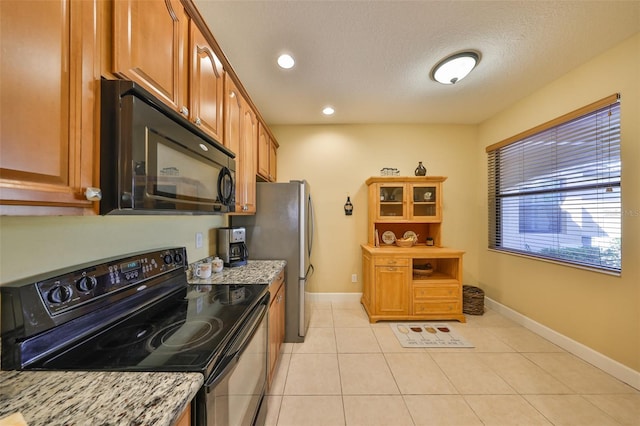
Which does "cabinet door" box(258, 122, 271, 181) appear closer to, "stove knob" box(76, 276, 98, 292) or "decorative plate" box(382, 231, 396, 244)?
"stove knob" box(76, 276, 98, 292)

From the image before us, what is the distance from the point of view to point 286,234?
2.28 meters

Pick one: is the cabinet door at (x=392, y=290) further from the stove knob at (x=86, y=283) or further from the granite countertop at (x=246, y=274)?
the stove knob at (x=86, y=283)

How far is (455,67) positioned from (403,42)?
597 mm

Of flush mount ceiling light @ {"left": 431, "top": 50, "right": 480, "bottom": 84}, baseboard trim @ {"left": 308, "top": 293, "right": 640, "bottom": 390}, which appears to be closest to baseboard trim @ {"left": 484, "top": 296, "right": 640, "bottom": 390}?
baseboard trim @ {"left": 308, "top": 293, "right": 640, "bottom": 390}

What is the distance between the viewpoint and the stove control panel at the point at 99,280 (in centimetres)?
75

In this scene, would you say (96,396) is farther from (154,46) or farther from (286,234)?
(286,234)

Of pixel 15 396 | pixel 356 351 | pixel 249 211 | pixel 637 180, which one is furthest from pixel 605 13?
pixel 15 396

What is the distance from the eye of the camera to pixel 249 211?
2.04 meters

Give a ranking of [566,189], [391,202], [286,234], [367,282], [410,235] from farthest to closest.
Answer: [410,235], [391,202], [367,282], [286,234], [566,189]

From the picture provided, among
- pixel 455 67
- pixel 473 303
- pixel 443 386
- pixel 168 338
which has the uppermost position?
pixel 455 67

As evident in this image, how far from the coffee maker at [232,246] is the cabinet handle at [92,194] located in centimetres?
137

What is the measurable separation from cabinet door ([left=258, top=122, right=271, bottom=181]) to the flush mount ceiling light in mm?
1818

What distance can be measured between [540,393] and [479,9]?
2.77 metres

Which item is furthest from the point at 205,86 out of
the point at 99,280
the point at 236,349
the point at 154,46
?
the point at 236,349
